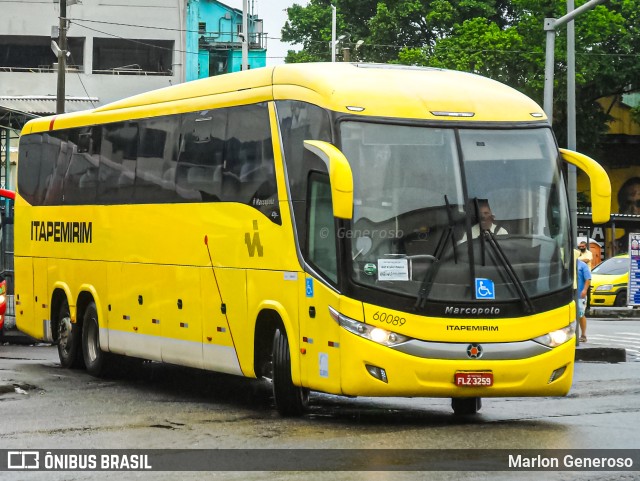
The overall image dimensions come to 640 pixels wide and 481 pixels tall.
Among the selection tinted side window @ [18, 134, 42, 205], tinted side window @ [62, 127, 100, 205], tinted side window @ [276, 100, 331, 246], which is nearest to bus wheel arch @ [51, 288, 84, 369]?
tinted side window @ [62, 127, 100, 205]

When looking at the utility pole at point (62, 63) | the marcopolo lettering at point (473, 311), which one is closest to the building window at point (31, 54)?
the utility pole at point (62, 63)

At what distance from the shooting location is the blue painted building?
258ft

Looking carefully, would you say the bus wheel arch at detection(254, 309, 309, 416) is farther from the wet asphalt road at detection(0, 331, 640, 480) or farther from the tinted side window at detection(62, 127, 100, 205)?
the tinted side window at detection(62, 127, 100, 205)

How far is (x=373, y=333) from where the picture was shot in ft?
43.8

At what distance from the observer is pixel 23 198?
2234 centimetres

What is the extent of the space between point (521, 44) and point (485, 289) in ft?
146

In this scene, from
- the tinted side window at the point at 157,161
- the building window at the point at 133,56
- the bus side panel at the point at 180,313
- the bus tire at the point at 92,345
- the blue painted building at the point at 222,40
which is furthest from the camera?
the blue painted building at the point at 222,40

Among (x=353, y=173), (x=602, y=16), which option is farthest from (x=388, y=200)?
(x=602, y=16)

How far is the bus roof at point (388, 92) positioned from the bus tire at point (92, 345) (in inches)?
195

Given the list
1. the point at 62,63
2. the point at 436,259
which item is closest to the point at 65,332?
the point at 436,259

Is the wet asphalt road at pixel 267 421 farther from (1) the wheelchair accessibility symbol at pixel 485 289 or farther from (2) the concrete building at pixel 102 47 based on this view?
(2) the concrete building at pixel 102 47

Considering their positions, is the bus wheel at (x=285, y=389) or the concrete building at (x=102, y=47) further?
the concrete building at (x=102, y=47)

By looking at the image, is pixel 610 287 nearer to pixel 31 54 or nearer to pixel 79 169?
pixel 79 169

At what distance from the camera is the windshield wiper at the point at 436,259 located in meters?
13.4
